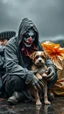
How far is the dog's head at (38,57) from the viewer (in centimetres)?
563

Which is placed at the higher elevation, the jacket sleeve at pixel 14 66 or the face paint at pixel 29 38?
the face paint at pixel 29 38

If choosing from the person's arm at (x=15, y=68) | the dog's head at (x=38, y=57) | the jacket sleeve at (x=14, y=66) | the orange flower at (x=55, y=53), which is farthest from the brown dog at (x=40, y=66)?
the orange flower at (x=55, y=53)

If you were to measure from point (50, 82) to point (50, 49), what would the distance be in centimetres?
115

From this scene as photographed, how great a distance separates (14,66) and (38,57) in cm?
40

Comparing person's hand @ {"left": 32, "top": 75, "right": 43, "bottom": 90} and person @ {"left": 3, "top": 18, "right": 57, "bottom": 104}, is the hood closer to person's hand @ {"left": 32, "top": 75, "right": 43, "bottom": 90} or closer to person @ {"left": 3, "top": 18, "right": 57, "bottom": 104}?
person @ {"left": 3, "top": 18, "right": 57, "bottom": 104}

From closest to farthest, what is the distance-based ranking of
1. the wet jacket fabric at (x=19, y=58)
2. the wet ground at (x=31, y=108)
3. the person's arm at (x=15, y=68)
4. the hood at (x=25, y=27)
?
the wet ground at (x=31, y=108)
the person's arm at (x=15, y=68)
the wet jacket fabric at (x=19, y=58)
the hood at (x=25, y=27)

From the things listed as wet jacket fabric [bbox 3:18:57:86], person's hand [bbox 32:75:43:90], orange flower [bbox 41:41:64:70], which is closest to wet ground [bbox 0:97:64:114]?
person's hand [bbox 32:75:43:90]

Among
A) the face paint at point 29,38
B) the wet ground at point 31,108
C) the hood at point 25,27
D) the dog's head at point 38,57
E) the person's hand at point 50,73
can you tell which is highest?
the hood at point 25,27

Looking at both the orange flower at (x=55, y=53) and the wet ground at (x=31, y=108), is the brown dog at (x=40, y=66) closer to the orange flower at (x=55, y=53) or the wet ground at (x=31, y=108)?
the wet ground at (x=31, y=108)

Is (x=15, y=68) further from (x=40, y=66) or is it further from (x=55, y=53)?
(x=55, y=53)

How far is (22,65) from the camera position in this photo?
19.6 feet

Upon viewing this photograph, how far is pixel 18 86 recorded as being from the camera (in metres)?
5.64

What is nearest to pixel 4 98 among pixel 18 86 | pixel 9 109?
pixel 18 86

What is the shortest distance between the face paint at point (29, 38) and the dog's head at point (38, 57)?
0.76 ft
